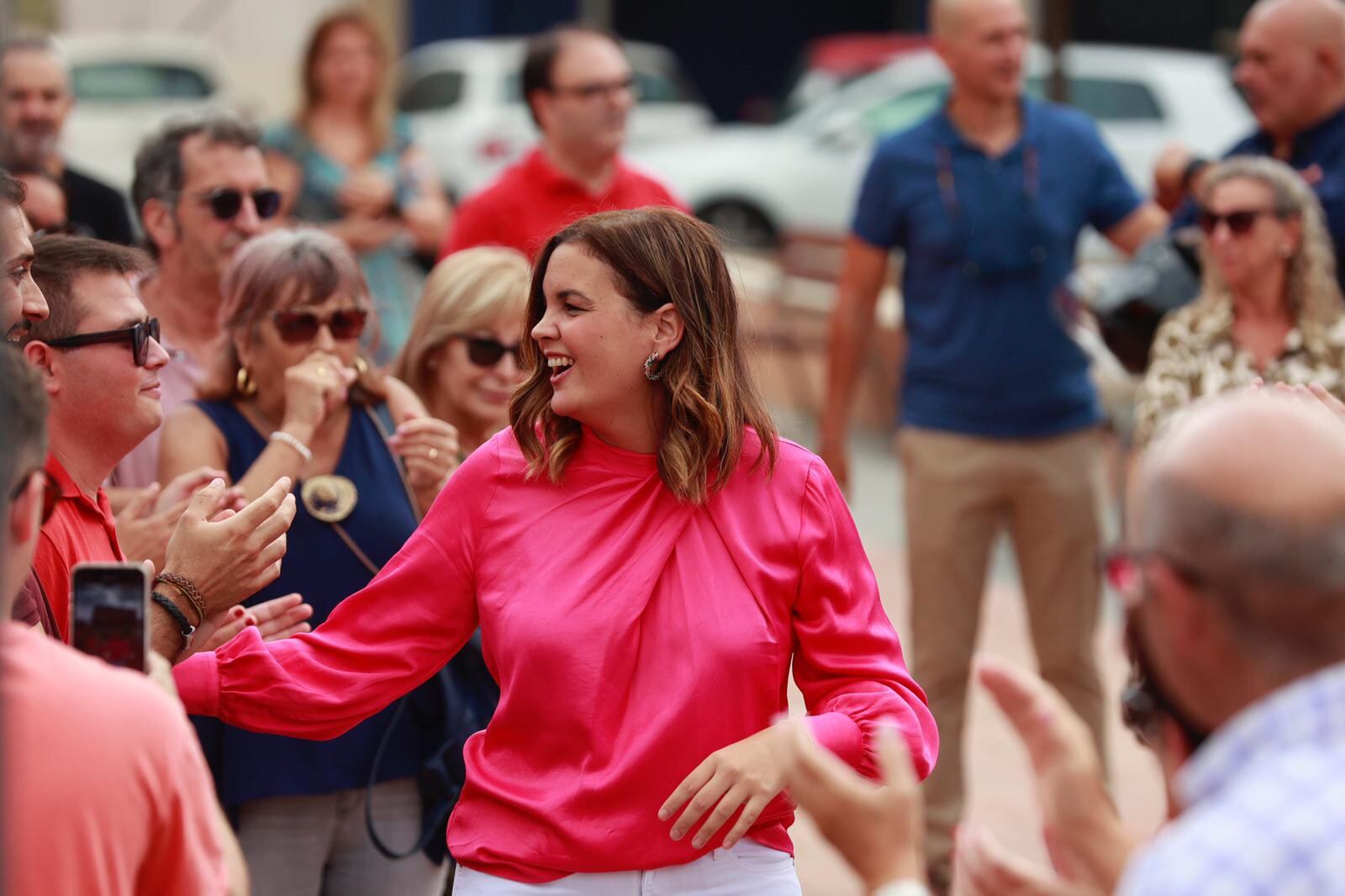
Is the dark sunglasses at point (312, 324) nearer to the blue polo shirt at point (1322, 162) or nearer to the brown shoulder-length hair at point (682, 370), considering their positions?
the brown shoulder-length hair at point (682, 370)

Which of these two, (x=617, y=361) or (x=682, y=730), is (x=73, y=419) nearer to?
(x=617, y=361)

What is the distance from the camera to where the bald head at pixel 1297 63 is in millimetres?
5641

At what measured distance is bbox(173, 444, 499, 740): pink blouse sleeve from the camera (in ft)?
10.3

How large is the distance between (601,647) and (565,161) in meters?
3.71

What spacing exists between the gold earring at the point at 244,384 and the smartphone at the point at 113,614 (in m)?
1.58

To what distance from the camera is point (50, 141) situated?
612cm

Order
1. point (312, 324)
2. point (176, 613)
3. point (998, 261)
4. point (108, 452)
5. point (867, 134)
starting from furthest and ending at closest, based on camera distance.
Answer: point (867, 134)
point (998, 261)
point (312, 324)
point (108, 452)
point (176, 613)

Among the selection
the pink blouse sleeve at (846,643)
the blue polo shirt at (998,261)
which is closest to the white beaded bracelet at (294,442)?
the pink blouse sleeve at (846,643)

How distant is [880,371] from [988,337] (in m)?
6.82

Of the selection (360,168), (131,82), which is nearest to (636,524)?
(360,168)

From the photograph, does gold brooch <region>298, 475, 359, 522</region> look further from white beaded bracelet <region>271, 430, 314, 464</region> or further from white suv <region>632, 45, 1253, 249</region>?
white suv <region>632, 45, 1253, 249</region>

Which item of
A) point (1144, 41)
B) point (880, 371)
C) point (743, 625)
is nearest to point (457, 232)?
point (743, 625)

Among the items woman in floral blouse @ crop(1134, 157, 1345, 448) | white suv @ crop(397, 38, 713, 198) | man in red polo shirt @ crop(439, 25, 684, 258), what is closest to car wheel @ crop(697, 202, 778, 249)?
white suv @ crop(397, 38, 713, 198)

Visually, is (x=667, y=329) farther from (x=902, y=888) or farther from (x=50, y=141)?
(x=50, y=141)
